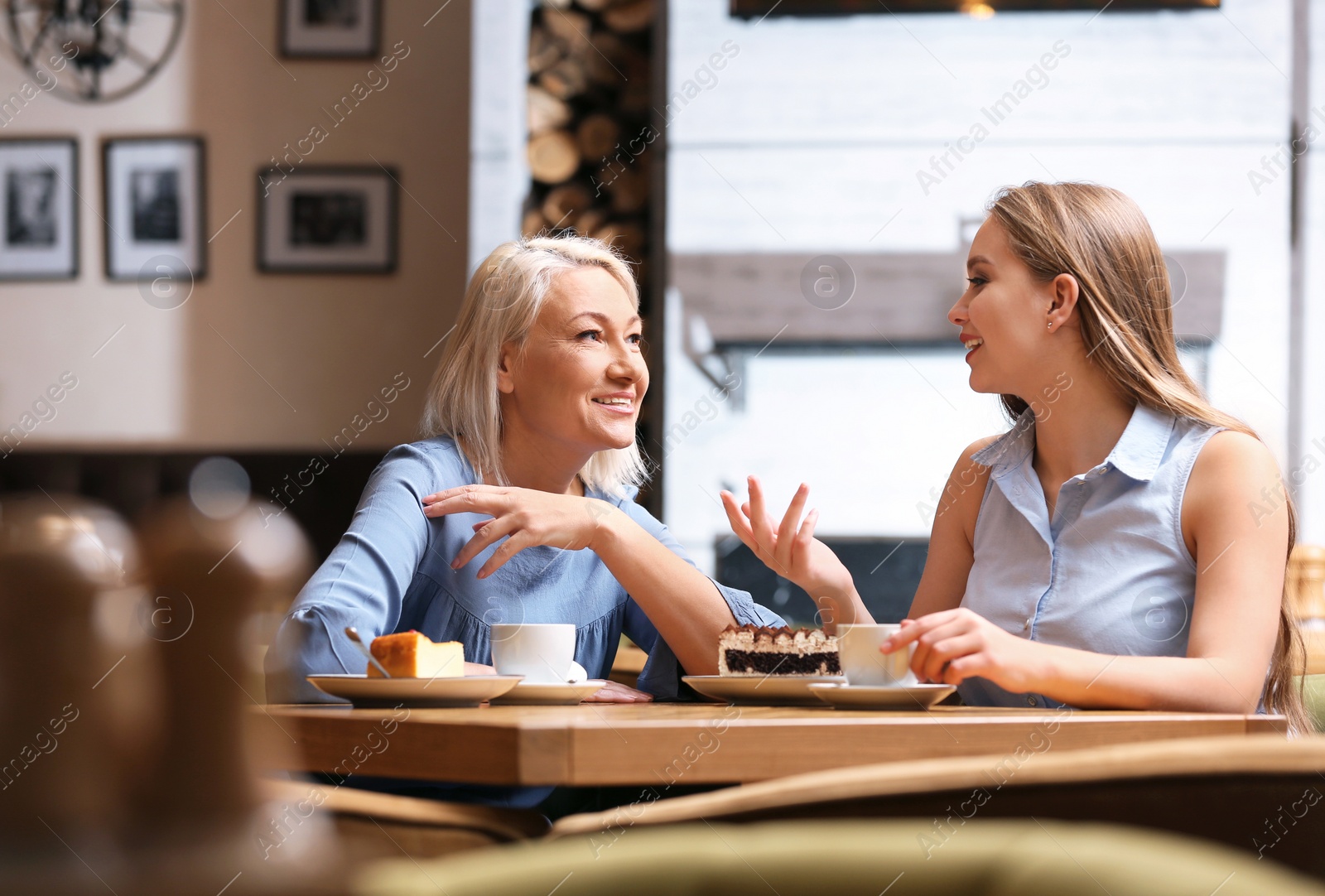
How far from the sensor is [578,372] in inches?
64.4

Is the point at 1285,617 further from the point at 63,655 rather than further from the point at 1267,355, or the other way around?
the point at 1267,355

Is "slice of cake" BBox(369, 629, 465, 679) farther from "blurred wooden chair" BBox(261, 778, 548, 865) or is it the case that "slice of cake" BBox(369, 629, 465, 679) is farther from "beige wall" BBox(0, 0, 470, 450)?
"beige wall" BBox(0, 0, 470, 450)

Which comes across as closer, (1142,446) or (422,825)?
(422,825)

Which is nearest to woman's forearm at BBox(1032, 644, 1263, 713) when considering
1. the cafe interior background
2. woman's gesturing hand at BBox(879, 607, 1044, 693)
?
woman's gesturing hand at BBox(879, 607, 1044, 693)

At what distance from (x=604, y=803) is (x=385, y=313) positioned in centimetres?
327

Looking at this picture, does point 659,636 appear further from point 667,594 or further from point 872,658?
point 872,658

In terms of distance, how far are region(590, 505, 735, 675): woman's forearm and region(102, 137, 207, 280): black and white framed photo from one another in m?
3.44

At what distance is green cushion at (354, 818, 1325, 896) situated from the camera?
0.44 metres

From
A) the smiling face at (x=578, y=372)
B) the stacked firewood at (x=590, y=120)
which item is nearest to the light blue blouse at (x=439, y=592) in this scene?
the smiling face at (x=578, y=372)

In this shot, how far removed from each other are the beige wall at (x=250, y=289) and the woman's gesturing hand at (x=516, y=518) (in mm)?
2934

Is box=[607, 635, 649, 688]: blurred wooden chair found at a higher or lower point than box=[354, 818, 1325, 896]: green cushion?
lower

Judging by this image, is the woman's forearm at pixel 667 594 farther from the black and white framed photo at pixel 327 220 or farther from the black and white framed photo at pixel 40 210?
the black and white framed photo at pixel 40 210

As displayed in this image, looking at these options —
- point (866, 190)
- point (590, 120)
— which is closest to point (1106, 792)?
point (866, 190)

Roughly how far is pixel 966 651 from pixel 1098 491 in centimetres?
45
